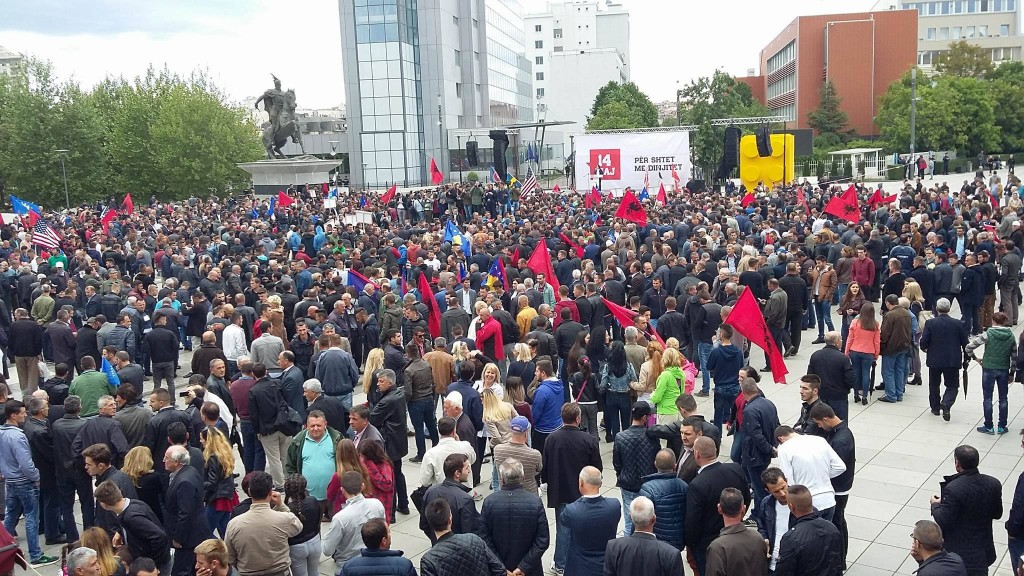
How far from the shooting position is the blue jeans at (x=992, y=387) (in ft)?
35.2

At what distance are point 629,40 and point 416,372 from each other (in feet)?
522

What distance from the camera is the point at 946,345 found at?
36.9ft

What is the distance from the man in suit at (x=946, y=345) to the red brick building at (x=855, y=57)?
77.4 m

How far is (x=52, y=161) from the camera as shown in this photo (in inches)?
1955

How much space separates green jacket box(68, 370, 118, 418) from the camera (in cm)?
979

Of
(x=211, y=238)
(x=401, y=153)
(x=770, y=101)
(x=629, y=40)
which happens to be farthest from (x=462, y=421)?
(x=629, y=40)

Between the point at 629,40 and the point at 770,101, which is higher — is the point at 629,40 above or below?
above

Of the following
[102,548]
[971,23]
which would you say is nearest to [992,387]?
[102,548]

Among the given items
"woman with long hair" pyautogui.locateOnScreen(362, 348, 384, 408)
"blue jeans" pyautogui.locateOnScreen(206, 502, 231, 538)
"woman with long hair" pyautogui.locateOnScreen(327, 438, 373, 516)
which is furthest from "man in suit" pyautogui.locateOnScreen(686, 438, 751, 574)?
"woman with long hair" pyautogui.locateOnScreen(362, 348, 384, 408)

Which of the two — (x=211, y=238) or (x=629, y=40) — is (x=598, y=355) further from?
(x=629, y=40)

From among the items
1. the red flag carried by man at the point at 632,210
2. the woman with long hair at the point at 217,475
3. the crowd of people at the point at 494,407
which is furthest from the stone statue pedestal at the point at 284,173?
the woman with long hair at the point at 217,475

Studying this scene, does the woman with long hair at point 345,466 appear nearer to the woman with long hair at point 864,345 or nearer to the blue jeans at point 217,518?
the blue jeans at point 217,518

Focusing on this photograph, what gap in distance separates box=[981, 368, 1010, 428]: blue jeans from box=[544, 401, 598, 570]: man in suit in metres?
6.19

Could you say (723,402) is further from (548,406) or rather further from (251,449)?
(251,449)
